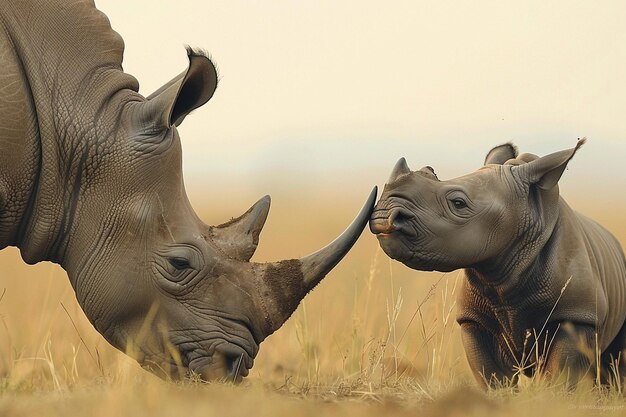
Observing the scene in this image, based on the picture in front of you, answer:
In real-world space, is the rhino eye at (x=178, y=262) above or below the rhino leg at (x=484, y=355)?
above

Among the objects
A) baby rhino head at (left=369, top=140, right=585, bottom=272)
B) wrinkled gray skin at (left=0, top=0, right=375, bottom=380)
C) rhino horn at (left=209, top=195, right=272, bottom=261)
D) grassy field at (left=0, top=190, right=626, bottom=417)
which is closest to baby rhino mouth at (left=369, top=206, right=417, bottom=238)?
baby rhino head at (left=369, top=140, right=585, bottom=272)

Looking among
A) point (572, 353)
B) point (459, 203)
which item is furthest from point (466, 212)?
point (572, 353)

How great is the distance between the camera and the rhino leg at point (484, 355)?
7215mm

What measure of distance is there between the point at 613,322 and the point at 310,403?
2.76 metres

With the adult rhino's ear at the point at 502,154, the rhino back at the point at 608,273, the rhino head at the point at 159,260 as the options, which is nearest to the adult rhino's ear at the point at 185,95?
the rhino head at the point at 159,260

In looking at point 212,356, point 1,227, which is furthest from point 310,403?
point 1,227

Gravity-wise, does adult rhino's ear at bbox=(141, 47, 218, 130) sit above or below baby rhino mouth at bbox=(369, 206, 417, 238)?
above

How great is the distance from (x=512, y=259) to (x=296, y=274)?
4.42 feet

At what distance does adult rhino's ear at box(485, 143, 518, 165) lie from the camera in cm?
754

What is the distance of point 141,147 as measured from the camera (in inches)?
246

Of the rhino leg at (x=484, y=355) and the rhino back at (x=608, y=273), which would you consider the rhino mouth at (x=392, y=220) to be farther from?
the rhino back at (x=608, y=273)

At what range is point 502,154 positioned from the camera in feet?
24.8

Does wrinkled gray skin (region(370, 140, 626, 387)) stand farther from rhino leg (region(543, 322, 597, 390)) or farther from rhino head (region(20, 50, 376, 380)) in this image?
rhino head (region(20, 50, 376, 380))

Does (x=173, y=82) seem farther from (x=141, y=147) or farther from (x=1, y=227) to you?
(x=1, y=227)
